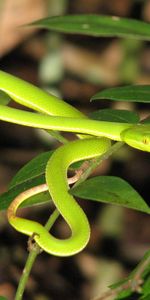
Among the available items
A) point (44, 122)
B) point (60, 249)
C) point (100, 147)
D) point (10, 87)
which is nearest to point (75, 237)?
point (60, 249)

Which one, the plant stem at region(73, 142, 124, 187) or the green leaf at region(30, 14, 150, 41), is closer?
the plant stem at region(73, 142, 124, 187)

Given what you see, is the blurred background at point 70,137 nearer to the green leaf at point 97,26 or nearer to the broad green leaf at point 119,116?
the green leaf at point 97,26

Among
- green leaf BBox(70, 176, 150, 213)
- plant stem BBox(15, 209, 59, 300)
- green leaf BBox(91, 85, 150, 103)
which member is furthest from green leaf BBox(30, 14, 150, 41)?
plant stem BBox(15, 209, 59, 300)

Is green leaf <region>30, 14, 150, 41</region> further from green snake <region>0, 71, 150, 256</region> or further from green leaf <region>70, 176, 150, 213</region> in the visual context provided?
green leaf <region>70, 176, 150, 213</region>

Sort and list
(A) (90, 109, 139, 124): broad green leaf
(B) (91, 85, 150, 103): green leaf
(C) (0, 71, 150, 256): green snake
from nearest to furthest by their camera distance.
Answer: (C) (0, 71, 150, 256): green snake → (B) (91, 85, 150, 103): green leaf → (A) (90, 109, 139, 124): broad green leaf

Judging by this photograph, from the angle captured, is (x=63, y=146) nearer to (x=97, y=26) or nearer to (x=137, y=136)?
(x=137, y=136)

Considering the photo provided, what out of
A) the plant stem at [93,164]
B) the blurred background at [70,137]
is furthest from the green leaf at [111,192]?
the blurred background at [70,137]
